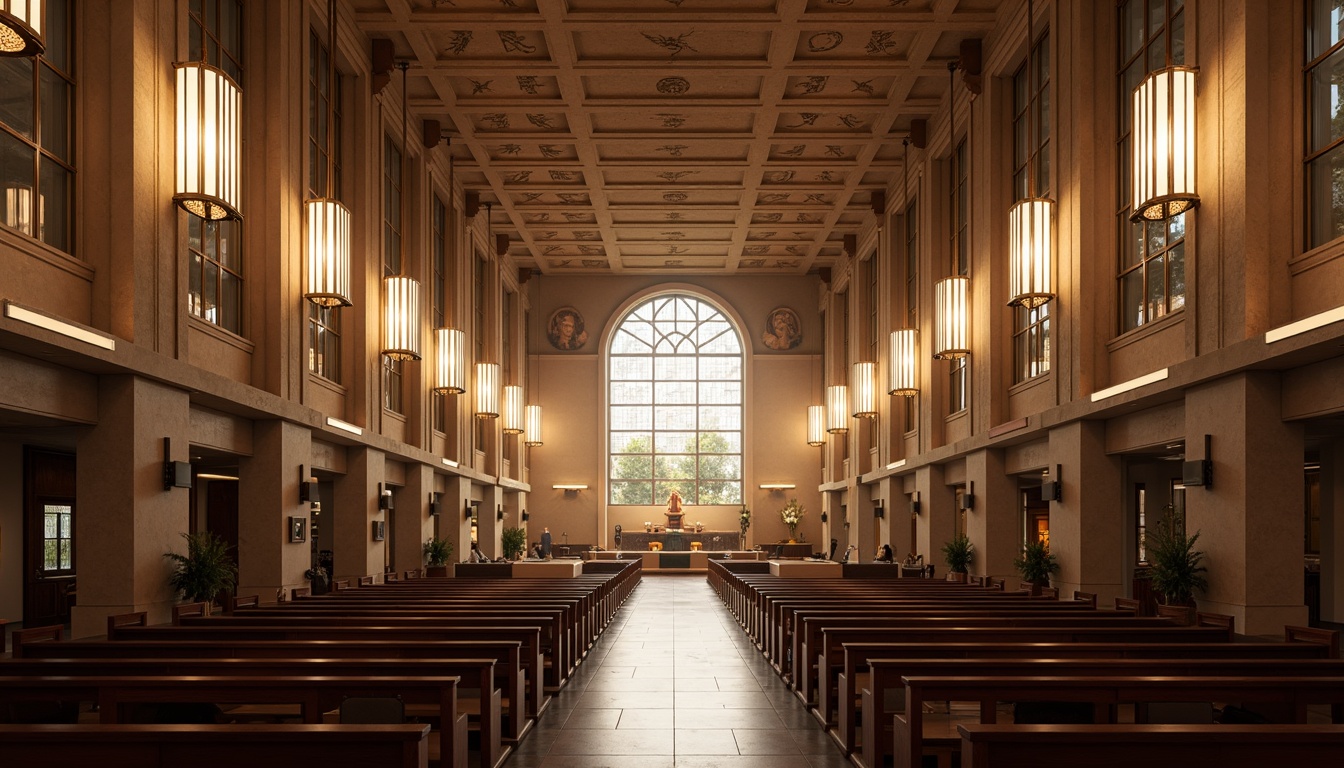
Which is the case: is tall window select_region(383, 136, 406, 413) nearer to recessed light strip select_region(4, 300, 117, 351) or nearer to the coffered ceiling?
the coffered ceiling

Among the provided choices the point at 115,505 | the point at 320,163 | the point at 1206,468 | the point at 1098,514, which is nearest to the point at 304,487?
the point at 115,505

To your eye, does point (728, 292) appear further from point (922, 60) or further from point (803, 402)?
point (922, 60)

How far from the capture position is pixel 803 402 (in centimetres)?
3762

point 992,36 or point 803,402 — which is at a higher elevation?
point 992,36

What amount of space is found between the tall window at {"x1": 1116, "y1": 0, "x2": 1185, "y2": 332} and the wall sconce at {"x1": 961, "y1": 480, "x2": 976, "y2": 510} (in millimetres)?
5173

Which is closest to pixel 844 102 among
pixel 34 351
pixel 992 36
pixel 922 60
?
pixel 922 60

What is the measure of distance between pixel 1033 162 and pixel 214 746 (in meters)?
14.7

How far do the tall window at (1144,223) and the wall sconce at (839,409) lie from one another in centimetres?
1647

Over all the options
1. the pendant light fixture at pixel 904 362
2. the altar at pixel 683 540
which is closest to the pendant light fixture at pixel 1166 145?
the pendant light fixture at pixel 904 362

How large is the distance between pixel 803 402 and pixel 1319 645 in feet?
100

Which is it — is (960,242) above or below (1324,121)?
above

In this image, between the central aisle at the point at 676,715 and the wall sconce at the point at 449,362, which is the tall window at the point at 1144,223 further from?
the wall sconce at the point at 449,362

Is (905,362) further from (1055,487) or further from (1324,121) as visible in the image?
(1324,121)

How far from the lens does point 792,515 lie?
36.1 meters
